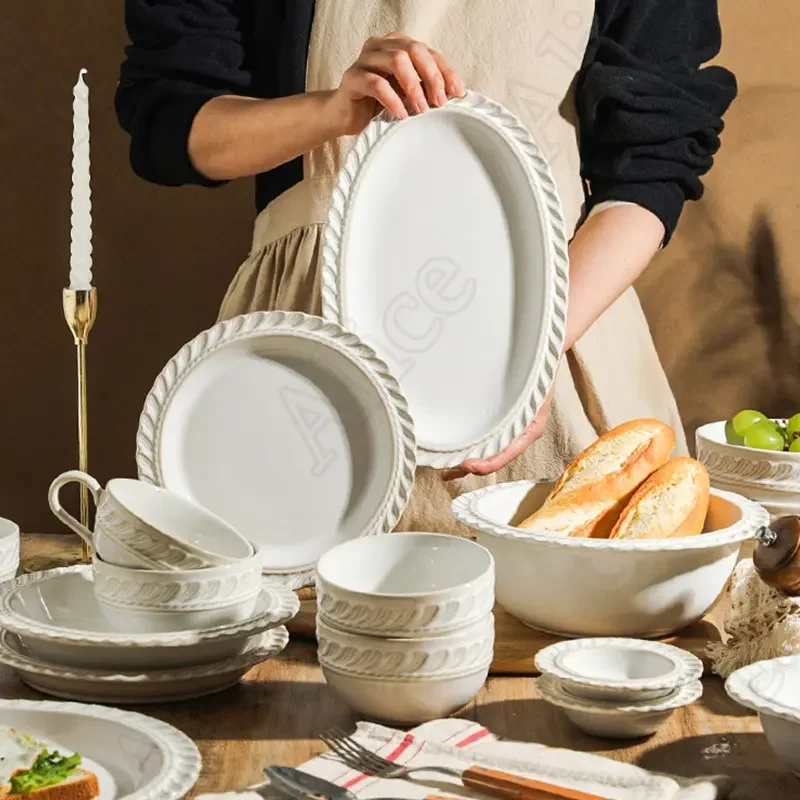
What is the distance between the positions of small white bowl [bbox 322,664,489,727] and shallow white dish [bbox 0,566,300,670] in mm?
87

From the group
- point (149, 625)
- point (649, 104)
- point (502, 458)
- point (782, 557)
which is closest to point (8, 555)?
point (149, 625)

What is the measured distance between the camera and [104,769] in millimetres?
731

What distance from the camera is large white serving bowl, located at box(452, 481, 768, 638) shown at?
920 mm

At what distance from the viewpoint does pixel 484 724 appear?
0.81 m

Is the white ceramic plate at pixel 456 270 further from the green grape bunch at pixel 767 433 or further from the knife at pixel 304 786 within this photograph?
the knife at pixel 304 786

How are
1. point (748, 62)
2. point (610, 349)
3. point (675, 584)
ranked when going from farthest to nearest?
point (748, 62)
point (610, 349)
point (675, 584)

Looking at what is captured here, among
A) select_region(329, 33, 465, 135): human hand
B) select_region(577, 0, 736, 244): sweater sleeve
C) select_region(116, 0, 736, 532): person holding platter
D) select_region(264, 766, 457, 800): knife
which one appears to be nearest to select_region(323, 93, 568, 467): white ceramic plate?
select_region(329, 33, 465, 135): human hand

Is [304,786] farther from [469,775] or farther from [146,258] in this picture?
[146,258]

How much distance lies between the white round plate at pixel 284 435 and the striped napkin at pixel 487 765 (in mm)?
308

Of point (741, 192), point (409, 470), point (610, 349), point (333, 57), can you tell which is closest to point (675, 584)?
point (409, 470)

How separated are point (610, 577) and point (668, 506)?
0.08 m

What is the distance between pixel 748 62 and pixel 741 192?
237 mm

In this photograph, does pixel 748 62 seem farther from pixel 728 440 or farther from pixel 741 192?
pixel 728 440

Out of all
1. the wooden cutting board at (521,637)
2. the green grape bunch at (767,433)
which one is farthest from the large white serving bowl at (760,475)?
the wooden cutting board at (521,637)
